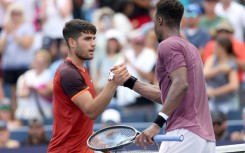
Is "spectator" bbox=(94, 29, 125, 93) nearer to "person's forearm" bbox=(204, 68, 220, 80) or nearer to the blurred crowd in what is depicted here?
the blurred crowd

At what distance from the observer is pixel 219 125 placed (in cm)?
1050

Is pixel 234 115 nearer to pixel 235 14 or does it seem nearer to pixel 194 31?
pixel 194 31

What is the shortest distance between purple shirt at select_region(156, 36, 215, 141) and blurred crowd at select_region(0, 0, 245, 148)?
14.1ft

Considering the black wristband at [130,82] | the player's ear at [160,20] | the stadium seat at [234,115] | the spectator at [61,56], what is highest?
the player's ear at [160,20]

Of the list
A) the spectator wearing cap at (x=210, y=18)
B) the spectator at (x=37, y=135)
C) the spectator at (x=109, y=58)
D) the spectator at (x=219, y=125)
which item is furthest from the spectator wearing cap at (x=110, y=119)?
the spectator wearing cap at (x=210, y=18)

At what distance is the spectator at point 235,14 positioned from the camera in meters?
13.0

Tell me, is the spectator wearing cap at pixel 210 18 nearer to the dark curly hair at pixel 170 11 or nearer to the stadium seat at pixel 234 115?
the stadium seat at pixel 234 115

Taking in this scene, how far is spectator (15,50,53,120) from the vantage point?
12594 millimetres

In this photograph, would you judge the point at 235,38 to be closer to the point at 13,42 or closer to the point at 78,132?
the point at 13,42

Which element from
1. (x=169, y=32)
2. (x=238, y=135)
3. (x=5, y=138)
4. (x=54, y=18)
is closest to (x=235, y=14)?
(x=238, y=135)

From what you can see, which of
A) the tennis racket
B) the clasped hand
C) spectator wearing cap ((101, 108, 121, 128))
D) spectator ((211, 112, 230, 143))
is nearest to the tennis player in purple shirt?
the tennis racket

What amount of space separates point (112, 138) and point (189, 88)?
734 millimetres

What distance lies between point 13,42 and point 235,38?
134 inches

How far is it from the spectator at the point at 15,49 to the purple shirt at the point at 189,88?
22.9 feet
